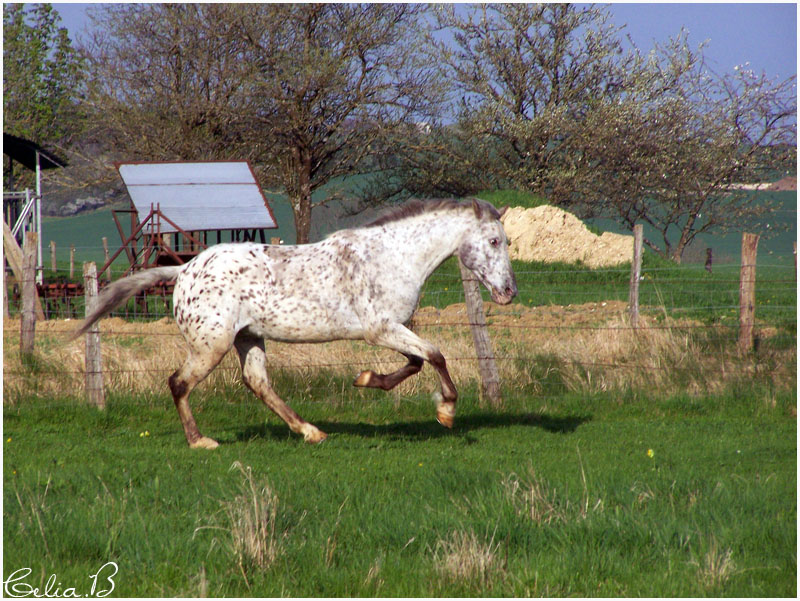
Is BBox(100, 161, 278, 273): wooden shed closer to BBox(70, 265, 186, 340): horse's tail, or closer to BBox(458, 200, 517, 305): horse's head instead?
BBox(70, 265, 186, 340): horse's tail

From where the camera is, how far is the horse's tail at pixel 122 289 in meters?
7.43

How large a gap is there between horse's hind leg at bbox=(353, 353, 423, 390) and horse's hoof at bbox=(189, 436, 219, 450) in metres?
1.33

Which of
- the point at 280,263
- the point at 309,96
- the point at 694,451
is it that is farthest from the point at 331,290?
the point at 309,96

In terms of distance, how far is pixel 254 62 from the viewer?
29.4 metres

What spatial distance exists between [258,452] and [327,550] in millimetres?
2680

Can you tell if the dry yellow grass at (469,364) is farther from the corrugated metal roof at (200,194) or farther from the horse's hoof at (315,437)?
the corrugated metal roof at (200,194)

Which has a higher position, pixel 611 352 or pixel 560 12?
pixel 560 12

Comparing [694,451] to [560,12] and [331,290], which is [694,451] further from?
[560,12]

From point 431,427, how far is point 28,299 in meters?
4.80

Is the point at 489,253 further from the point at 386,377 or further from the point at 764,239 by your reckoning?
the point at 764,239

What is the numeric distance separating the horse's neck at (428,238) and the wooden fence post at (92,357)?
347 cm

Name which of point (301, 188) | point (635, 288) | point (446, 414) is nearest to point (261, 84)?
point (301, 188)

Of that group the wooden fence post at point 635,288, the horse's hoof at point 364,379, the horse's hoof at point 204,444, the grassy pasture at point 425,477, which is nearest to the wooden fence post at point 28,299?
the grassy pasture at point 425,477

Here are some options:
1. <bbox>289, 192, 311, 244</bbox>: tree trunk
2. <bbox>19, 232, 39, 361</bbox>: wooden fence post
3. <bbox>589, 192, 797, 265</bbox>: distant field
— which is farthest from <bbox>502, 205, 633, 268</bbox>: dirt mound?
<bbox>19, 232, 39, 361</bbox>: wooden fence post
